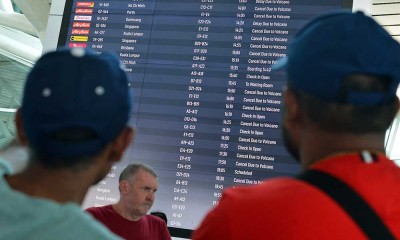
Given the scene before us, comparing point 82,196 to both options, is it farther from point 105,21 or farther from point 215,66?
point 105,21

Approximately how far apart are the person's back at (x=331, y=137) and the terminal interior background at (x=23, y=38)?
0.84 metres

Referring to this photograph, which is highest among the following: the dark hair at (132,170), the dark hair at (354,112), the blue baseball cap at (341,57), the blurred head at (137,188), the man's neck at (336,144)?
the blue baseball cap at (341,57)

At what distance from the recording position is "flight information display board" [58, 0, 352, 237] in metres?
3.13

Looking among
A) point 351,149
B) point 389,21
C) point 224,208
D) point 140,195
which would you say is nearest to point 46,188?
point 224,208

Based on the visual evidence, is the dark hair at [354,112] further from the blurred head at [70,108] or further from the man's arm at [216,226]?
the blurred head at [70,108]

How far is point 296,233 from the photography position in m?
1.13

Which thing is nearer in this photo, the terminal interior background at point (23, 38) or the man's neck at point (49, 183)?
the man's neck at point (49, 183)

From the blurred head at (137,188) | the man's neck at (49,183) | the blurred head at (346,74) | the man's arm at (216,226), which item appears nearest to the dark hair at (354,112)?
the blurred head at (346,74)

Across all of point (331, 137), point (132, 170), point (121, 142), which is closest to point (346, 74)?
point (331, 137)

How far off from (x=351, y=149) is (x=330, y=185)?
127 mm

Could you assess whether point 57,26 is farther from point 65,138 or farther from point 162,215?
point 65,138

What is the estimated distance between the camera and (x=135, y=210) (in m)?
3.59

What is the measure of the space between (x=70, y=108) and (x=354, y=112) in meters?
0.63

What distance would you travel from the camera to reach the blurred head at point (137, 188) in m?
3.40
